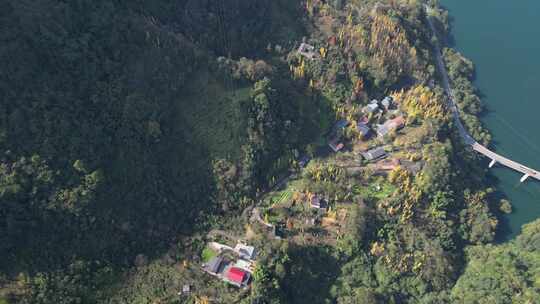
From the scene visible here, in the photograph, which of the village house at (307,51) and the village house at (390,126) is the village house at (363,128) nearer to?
the village house at (390,126)

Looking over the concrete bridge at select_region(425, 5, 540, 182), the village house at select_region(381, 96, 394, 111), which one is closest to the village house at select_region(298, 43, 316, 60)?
the village house at select_region(381, 96, 394, 111)

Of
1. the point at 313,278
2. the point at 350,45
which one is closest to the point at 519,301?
the point at 313,278

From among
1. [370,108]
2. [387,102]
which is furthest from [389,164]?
[387,102]

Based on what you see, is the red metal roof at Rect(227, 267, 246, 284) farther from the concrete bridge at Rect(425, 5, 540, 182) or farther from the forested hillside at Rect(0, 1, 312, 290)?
the concrete bridge at Rect(425, 5, 540, 182)

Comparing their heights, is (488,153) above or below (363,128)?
below

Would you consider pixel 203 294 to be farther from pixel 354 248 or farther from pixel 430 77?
pixel 430 77

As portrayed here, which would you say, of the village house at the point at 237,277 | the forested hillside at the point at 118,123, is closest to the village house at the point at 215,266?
the village house at the point at 237,277

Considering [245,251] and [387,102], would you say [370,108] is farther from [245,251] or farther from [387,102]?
[245,251]
